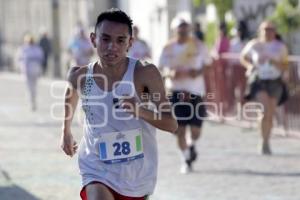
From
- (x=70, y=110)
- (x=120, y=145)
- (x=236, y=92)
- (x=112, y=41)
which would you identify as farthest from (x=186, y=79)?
(x=112, y=41)

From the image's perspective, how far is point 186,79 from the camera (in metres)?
13.0

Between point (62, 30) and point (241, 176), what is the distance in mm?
36018

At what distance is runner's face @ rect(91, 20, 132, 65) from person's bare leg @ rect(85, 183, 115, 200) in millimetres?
783

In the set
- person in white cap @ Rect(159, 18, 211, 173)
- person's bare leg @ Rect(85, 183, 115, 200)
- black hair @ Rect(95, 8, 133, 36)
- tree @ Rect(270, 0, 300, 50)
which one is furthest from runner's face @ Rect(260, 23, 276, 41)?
person's bare leg @ Rect(85, 183, 115, 200)

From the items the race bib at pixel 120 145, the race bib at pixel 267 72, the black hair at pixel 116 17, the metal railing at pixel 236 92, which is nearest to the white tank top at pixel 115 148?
the race bib at pixel 120 145

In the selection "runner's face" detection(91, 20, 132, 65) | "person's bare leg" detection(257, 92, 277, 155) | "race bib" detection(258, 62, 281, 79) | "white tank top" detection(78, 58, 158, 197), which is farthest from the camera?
"race bib" detection(258, 62, 281, 79)

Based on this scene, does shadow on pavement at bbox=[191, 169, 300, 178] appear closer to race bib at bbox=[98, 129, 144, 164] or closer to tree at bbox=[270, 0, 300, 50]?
race bib at bbox=[98, 129, 144, 164]

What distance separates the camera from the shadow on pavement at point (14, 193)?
414 inches

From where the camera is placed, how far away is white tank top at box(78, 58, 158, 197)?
650cm

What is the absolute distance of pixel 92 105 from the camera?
260 inches

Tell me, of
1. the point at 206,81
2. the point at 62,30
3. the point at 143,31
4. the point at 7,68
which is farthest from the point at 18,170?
the point at 7,68

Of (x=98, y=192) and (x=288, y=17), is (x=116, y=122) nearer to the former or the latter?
(x=98, y=192)

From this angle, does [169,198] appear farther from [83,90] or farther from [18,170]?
[83,90]

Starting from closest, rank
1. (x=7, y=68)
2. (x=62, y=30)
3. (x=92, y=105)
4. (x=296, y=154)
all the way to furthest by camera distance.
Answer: (x=92, y=105), (x=296, y=154), (x=62, y=30), (x=7, y=68)
